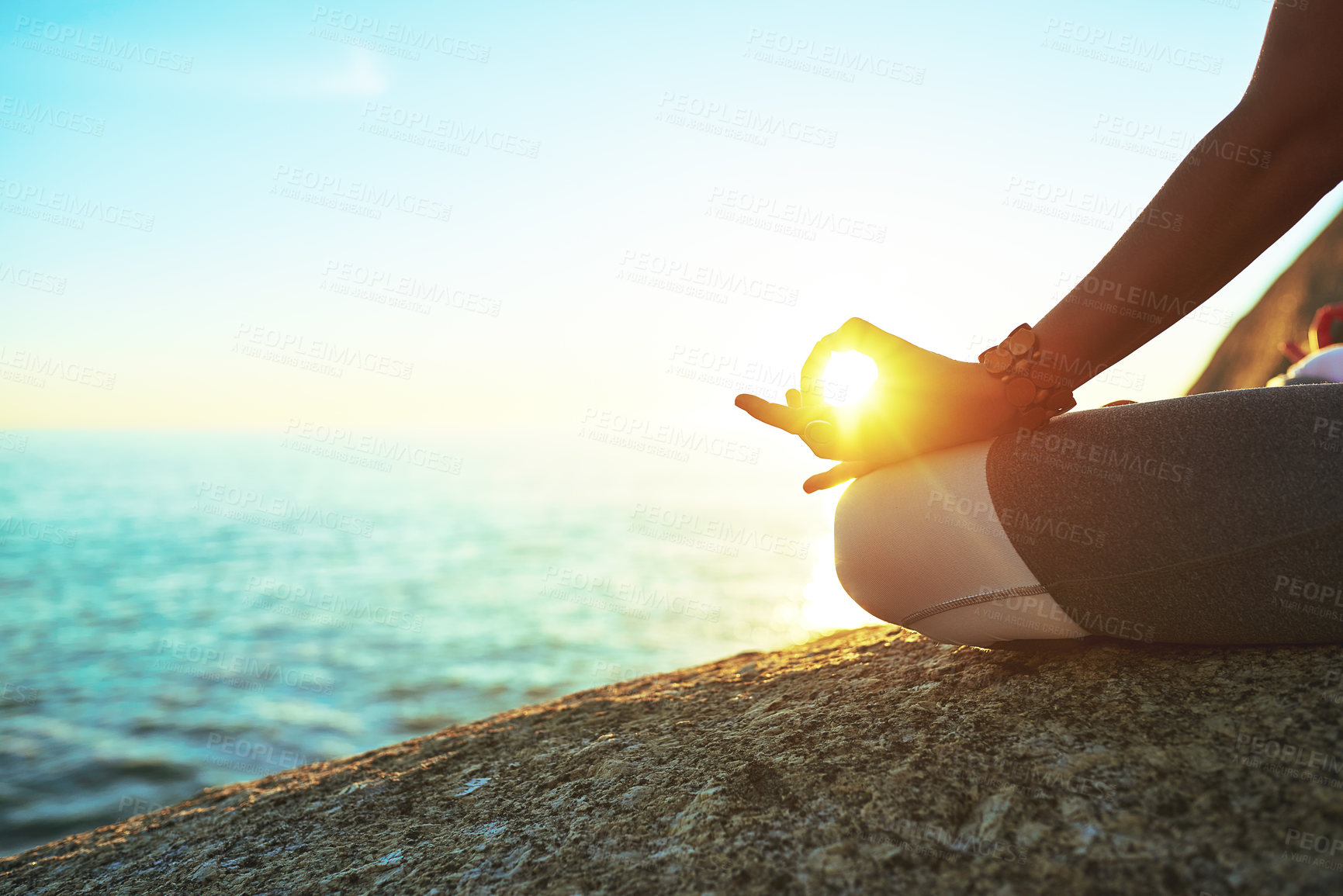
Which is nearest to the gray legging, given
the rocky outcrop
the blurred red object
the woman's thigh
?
the woman's thigh

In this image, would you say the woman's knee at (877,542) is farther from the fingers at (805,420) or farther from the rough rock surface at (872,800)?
the rough rock surface at (872,800)

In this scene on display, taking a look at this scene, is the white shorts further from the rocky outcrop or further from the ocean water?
the rocky outcrop

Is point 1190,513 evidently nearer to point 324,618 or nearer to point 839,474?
point 839,474

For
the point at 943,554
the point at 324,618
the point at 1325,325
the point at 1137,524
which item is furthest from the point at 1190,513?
the point at 324,618

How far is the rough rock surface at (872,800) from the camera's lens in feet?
4.00

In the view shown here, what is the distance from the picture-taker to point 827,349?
188cm

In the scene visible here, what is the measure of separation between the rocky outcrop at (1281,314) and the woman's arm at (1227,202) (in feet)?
41.9

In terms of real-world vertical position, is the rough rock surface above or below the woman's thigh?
below

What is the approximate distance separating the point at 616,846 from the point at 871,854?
1.92 ft

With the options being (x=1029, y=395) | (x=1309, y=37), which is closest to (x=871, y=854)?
(x=1029, y=395)

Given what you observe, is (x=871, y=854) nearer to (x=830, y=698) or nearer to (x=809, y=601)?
(x=830, y=698)

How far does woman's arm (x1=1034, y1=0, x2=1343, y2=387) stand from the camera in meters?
1.52

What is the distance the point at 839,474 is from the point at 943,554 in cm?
36

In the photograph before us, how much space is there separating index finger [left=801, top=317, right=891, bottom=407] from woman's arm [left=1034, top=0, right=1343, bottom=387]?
0.43m
